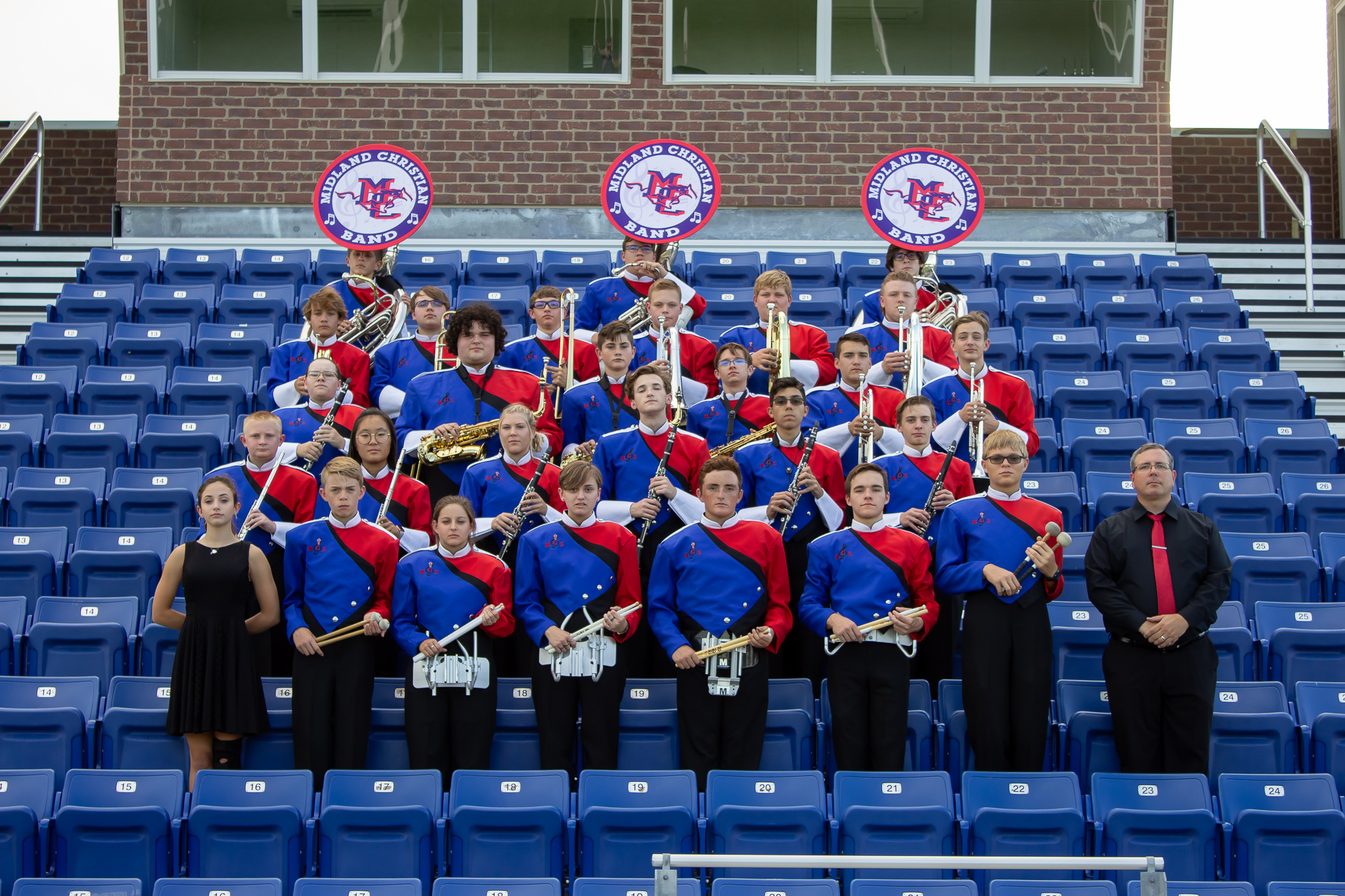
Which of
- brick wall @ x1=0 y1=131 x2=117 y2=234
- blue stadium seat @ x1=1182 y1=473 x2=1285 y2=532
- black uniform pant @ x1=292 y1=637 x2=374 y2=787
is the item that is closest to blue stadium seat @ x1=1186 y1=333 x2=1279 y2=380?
blue stadium seat @ x1=1182 y1=473 x2=1285 y2=532

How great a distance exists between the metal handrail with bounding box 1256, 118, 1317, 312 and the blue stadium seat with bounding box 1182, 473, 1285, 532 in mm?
4134

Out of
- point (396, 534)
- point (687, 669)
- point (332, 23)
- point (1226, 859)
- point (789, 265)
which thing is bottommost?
point (1226, 859)

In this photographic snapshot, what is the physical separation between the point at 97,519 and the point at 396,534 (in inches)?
91.6

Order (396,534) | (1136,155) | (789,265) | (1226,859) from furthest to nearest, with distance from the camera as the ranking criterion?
A: (1136,155), (789,265), (396,534), (1226,859)

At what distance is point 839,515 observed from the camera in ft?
22.0

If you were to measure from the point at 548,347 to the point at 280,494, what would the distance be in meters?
1.91

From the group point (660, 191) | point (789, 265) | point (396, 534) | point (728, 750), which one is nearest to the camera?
point (728, 750)

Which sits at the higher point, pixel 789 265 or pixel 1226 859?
pixel 789 265

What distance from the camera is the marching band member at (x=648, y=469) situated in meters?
6.63

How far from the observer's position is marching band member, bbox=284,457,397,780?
19.7ft

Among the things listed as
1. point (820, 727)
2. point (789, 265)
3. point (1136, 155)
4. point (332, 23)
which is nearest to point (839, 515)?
point (820, 727)

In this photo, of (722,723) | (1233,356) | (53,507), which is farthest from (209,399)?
(1233,356)

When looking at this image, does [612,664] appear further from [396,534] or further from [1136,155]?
[1136,155]

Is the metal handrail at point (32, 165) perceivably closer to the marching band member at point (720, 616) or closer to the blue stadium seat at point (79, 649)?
the blue stadium seat at point (79, 649)
